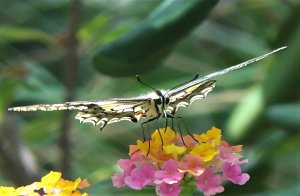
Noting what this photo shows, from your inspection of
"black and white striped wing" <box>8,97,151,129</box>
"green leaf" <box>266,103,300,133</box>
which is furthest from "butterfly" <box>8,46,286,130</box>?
"green leaf" <box>266,103,300,133</box>

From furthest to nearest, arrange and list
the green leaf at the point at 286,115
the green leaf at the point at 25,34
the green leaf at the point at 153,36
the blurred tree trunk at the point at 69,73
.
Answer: the green leaf at the point at 25,34
the green leaf at the point at 286,115
the blurred tree trunk at the point at 69,73
the green leaf at the point at 153,36

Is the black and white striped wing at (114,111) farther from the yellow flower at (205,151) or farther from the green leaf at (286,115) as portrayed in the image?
the green leaf at (286,115)

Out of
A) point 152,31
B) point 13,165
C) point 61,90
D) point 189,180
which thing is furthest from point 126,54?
point 61,90

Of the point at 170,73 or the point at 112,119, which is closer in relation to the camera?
the point at 112,119

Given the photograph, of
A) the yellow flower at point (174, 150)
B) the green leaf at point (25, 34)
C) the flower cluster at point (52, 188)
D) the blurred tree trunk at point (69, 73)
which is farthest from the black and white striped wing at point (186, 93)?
the green leaf at point (25, 34)

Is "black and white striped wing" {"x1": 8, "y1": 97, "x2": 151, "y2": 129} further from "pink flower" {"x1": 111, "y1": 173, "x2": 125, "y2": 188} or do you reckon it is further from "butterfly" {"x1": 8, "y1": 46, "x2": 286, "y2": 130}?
"pink flower" {"x1": 111, "y1": 173, "x2": 125, "y2": 188}

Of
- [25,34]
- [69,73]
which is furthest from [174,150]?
[25,34]

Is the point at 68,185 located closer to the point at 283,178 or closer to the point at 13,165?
the point at 13,165
